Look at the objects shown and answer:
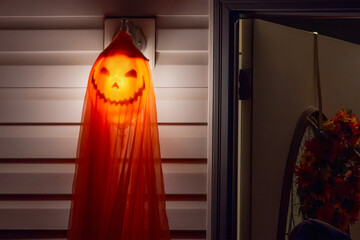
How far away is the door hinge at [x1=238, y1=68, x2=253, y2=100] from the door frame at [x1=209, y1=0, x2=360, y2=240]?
131mm

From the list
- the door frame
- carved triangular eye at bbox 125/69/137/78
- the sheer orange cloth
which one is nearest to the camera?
the sheer orange cloth

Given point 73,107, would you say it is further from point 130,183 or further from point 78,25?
point 130,183

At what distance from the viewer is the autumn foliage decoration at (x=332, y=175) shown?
2455mm

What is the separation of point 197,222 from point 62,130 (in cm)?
96

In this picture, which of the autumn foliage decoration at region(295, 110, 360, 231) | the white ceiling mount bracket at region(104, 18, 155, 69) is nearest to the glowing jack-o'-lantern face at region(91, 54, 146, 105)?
the white ceiling mount bracket at region(104, 18, 155, 69)

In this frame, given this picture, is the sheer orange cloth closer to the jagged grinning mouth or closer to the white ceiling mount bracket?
the jagged grinning mouth

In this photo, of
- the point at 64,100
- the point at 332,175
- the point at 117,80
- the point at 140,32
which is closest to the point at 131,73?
the point at 117,80

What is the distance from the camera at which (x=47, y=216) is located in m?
1.95

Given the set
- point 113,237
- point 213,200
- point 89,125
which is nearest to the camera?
point 113,237

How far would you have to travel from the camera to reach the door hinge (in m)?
2.10

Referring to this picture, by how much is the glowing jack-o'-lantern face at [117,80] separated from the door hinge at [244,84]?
0.71 m

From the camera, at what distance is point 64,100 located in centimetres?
200

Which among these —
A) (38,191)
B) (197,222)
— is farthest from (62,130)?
(197,222)

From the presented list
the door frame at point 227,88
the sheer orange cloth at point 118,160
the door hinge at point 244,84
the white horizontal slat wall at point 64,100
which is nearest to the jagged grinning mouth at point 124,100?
the sheer orange cloth at point 118,160
